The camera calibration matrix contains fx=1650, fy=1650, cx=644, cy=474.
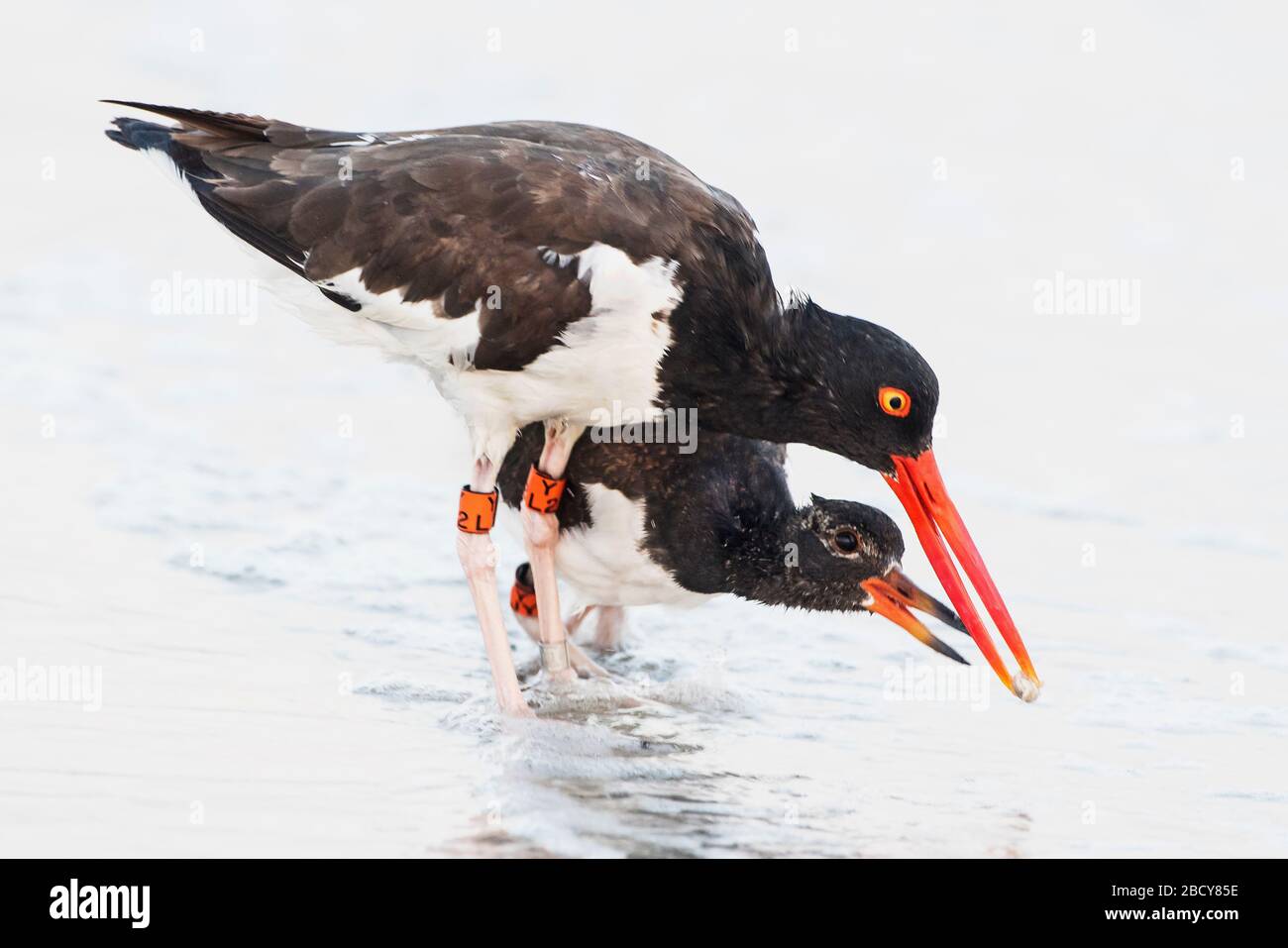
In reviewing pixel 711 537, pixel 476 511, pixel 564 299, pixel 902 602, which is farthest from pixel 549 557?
pixel 902 602

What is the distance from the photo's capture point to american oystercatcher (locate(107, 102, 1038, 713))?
5461 millimetres

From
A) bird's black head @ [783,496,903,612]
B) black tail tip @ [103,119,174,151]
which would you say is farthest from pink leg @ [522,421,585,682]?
black tail tip @ [103,119,174,151]

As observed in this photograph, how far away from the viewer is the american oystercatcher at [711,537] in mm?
6105

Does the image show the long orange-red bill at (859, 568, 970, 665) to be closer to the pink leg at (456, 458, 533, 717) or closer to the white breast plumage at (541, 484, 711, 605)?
the white breast plumage at (541, 484, 711, 605)

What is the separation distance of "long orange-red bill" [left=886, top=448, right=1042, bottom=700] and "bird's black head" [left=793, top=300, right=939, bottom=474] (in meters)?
0.07

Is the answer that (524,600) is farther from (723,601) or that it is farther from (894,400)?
(894,400)

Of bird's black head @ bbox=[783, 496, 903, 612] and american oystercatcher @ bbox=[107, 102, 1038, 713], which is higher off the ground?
american oystercatcher @ bbox=[107, 102, 1038, 713]

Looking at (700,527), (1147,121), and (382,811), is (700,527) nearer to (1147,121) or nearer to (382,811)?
(382,811)

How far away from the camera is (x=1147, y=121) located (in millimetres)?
12859

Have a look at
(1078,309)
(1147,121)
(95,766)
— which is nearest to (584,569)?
(95,766)

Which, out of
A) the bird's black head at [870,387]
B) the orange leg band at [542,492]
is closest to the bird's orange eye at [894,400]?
the bird's black head at [870,387]

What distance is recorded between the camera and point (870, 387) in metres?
5.61

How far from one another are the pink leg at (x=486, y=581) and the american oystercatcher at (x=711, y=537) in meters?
0.36

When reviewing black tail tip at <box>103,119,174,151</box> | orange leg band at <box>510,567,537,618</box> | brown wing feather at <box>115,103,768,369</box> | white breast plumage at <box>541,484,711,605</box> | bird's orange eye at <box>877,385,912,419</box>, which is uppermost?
black tail tip at <box>103,119,174,151</box>
